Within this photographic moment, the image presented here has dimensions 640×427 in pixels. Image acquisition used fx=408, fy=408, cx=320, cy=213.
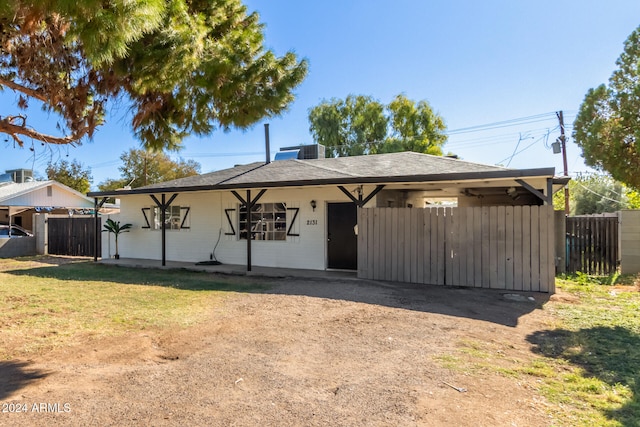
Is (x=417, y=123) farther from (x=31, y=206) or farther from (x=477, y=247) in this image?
(x=31, y=206)

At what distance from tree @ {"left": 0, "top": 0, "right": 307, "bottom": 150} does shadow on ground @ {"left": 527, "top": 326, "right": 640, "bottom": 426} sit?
442 centimetres

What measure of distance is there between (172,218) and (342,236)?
6371mm

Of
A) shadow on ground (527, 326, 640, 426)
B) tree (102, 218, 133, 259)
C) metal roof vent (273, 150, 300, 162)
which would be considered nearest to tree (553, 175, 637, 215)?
metal roof vent (273, 150, 300, 162)

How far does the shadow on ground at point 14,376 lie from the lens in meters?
3.40

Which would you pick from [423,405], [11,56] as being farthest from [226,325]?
[11,56]

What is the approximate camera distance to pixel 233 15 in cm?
535

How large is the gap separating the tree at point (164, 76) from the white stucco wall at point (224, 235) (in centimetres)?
549

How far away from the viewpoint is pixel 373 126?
3266 cm

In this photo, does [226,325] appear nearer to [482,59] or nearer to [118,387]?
[118,387]

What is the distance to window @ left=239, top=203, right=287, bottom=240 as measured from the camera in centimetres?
1182

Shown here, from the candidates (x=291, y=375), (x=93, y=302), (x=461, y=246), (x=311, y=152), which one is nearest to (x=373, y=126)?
(x=311, y=152)

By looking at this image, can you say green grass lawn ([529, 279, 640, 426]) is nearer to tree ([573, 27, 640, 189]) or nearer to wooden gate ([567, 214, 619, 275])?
wooden gate ([567, 214, 619, 275])

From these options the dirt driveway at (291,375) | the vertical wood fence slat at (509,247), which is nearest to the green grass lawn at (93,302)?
the dirt driveway at (291,375)

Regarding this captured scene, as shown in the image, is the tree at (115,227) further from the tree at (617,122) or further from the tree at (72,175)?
the tree at (72,175)
